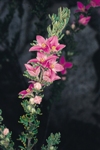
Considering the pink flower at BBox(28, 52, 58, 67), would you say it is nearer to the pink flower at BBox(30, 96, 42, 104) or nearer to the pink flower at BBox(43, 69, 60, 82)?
the pink flower at BBox(43, 69, 60, 82)

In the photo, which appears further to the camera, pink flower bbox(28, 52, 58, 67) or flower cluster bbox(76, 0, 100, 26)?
flower cluster bbox(76, 0, 100, 26)

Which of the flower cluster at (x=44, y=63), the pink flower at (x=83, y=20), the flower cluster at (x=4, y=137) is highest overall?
the pink flower at (x=83, y=20)

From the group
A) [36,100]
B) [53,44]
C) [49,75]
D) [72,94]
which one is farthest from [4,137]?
[72,94]

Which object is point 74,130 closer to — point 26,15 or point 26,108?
point 26,15

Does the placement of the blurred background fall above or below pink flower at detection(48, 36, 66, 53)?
above

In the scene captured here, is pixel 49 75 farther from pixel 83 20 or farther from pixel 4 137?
pixel 83 20

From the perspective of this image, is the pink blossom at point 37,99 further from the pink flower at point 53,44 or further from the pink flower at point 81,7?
the pink flower at point 81,7

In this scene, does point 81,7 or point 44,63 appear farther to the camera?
point 81,7

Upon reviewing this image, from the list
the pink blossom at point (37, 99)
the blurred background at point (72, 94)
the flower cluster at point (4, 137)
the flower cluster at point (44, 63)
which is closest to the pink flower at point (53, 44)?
the flower cluster at point (44, 63)

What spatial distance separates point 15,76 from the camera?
2850 mm

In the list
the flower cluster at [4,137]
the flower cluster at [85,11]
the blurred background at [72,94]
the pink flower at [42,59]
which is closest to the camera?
the pink flower at [42,59]

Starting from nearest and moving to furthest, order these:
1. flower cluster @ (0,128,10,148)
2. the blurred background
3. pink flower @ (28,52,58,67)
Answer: pink flower @ (28,52,58,67), flower cluster @ (0,128,10,148), the blurred background

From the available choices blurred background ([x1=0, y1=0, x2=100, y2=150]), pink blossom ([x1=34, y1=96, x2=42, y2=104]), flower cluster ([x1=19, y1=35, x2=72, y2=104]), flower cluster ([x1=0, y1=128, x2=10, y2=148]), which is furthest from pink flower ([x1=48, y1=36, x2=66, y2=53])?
blurred background ([x1=0, y1=0, x2=100, y2=150])

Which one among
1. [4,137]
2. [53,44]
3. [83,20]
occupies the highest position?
[83,20]
